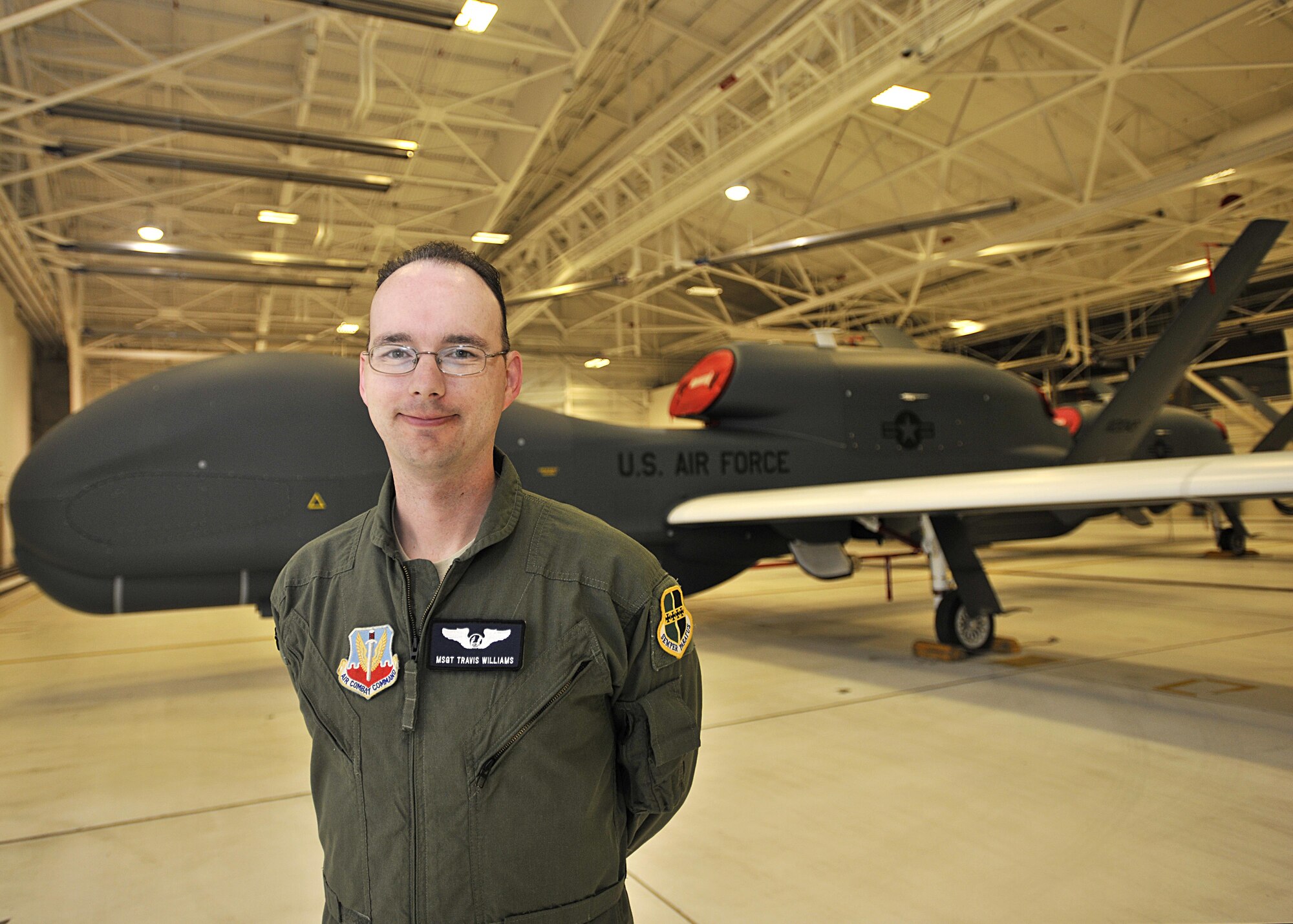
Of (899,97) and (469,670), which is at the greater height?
(899,97)

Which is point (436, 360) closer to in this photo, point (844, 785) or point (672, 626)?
point (672, 626)

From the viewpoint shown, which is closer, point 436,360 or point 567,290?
point 436,360

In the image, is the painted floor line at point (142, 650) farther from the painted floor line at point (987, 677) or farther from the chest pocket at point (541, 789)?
the chest pocket at point (541, 789)

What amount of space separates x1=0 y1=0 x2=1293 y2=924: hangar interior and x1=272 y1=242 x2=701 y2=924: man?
5.40 feet

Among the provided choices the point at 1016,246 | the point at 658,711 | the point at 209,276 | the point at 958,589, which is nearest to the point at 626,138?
the point at 209,276

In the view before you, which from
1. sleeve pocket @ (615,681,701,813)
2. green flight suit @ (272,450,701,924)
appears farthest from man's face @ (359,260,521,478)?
sleeve pocket @ (615,681,701,813)

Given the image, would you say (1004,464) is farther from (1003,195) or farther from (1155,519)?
(1155,519)

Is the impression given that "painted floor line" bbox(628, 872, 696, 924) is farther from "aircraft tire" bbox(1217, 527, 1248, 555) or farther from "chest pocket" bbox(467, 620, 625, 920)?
"aircraft tire" bbox(1217, 527, 1248, 555)

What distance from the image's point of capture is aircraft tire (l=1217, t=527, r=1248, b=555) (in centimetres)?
1287

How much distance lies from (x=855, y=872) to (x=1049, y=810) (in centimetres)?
102

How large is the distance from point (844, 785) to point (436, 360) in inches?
122

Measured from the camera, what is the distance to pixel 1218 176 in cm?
1145

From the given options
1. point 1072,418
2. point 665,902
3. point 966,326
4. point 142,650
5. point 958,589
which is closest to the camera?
point 665,902

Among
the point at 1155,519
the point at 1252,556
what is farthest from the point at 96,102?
the point at 1155,519
